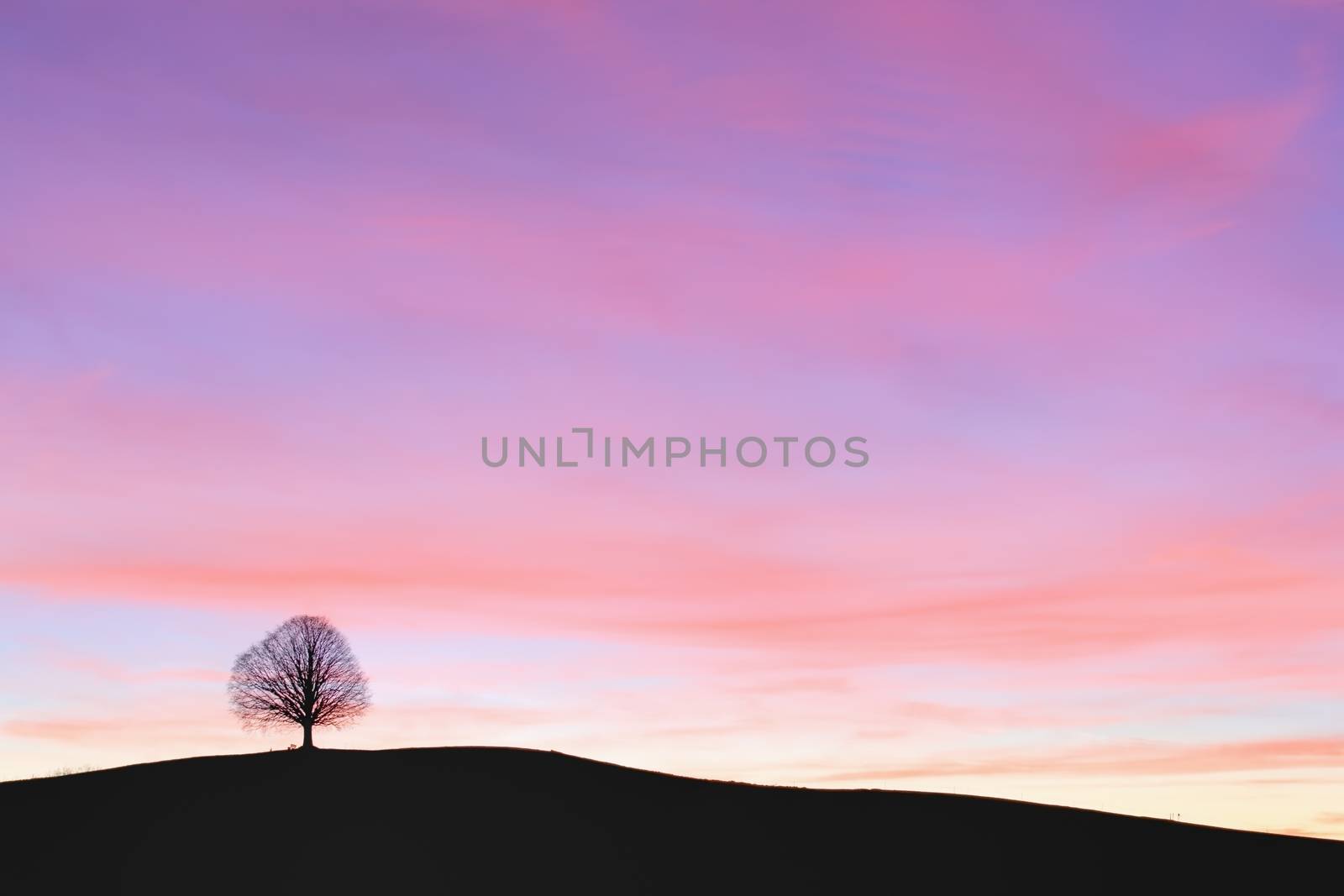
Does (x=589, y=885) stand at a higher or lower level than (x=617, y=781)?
lower

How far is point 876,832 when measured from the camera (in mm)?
46438

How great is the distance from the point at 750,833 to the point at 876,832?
4.28 metres

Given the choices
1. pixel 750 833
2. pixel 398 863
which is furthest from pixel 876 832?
pixel 398 863

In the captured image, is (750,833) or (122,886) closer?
(122,886)

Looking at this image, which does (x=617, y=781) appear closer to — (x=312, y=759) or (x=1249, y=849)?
(x=312, y=759)

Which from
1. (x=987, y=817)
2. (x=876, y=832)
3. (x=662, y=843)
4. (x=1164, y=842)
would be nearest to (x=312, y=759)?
(x=662, y=843)

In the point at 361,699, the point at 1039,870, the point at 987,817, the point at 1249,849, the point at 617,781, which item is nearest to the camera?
the point at 1039,870

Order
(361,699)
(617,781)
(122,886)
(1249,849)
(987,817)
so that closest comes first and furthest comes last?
(122,886)
(1249,849)
(987,817)
(617,781)
(361,699)

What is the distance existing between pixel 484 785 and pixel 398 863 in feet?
31.1

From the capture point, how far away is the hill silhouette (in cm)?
4047

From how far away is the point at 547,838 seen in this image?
44.2m

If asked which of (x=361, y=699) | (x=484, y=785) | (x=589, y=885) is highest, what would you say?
(x=361, y=699)

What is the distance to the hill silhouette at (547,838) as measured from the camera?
40469 millimetres

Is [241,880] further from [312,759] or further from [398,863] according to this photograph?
[312,759]
